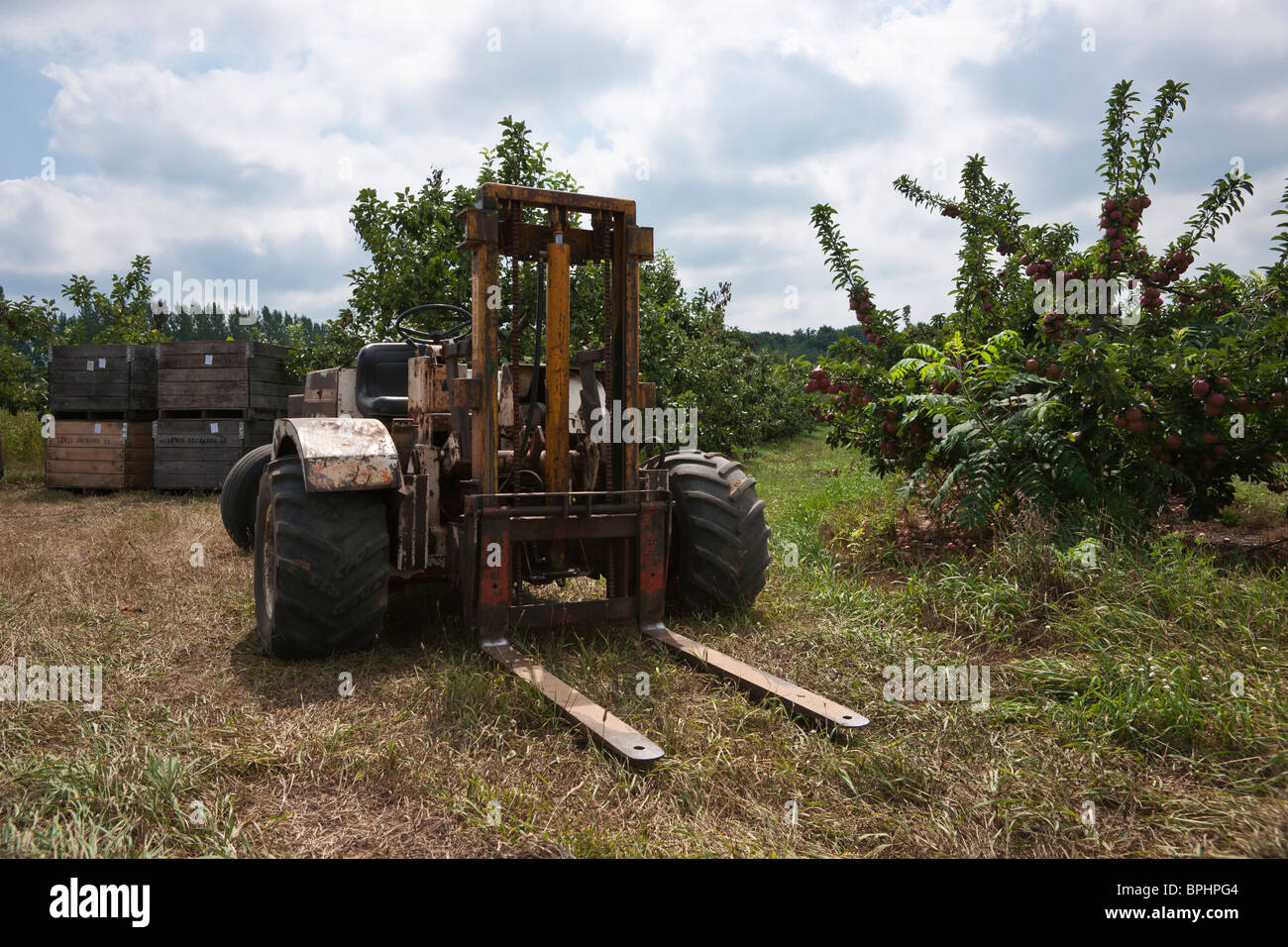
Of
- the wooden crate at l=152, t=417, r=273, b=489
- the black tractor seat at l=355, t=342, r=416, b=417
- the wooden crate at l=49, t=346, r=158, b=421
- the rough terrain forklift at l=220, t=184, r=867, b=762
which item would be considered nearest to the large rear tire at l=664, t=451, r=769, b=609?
the rough terrain forklift at l=220, t=184, r=867, b=762

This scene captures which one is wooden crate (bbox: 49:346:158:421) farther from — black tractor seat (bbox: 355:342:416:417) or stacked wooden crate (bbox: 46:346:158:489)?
black tractor seat (bbox: 355:342:416:417)

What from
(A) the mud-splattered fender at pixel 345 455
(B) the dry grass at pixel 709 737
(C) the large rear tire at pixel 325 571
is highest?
(A) the mud-splattered fender at pixel 345 455

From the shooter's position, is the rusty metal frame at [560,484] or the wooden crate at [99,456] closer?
the rusty metal frame at [560,484]

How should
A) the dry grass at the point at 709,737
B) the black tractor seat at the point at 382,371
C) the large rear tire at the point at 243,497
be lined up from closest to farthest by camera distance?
the dry grass at the point at 709,737
the black tractor seat at the point at 382,371
the large rear tire at the point at 243,497

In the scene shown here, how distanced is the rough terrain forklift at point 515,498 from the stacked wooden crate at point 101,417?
975 cm

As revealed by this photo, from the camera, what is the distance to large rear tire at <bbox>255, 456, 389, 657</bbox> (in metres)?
4.14

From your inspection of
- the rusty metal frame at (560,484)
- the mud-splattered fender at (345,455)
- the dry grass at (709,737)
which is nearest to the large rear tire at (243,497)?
the dry grass at (709,737)

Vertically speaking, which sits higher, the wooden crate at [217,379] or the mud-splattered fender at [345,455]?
the wooden crate at [217,379]

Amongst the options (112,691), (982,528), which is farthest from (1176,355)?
(112,691)

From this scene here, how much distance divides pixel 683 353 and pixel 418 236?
4.33 meters

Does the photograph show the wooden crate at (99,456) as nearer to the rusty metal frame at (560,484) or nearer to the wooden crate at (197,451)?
the wooden crate at (197,451)

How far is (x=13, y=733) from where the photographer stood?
331cm

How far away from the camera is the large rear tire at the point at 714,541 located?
4.86 m

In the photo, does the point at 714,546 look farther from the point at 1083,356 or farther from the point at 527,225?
the point at 1083,356
